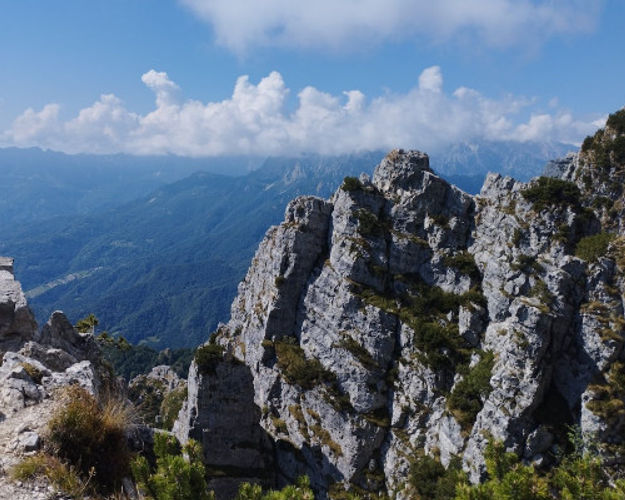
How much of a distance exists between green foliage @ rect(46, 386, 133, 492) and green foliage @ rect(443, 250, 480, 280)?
56.0m

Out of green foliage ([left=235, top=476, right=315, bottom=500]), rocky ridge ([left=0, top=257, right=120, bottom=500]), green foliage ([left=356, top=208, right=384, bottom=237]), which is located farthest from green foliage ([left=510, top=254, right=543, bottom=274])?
green foliage ([left=235, top=476, right=315, bottom=500])

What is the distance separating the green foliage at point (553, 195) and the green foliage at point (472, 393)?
2229cm

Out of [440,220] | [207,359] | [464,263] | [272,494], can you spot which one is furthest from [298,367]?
[272,494]

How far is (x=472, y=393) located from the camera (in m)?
51.4

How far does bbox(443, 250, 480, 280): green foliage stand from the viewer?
2375 inches

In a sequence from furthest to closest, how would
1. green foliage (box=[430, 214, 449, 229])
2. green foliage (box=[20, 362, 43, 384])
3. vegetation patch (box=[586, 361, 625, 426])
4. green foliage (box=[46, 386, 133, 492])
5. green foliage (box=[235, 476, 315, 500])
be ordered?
green foliage (box=[430, 214, 449, 229]) → vegetation patch (box=[586, 361, 625, 426]) → green foliage (box=[20, 362, 43, 384]) → green foliage (box=[235, 476, 315, 500]) → green foliage (box=[46, 386, 133, 492])

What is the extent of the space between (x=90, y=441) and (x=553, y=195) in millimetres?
62175

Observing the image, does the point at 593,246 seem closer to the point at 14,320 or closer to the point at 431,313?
the point at 431,313

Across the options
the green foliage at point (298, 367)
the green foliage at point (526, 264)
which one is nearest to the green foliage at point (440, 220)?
the green foliage at point (526, 264)

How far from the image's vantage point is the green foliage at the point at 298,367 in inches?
2499

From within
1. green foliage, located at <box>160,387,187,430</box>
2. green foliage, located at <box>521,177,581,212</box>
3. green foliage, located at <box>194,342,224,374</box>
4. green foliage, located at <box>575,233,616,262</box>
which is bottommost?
green foliage, located at <box>160,387,187,430</box>

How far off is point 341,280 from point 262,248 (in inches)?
760

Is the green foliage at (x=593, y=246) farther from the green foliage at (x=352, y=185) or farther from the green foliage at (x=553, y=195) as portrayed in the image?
the green foliage at (x=352, y=185)

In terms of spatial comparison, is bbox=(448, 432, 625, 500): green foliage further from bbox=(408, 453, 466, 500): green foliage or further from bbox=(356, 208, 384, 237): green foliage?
bbox=(356, 208, 384, 237): green foliage
